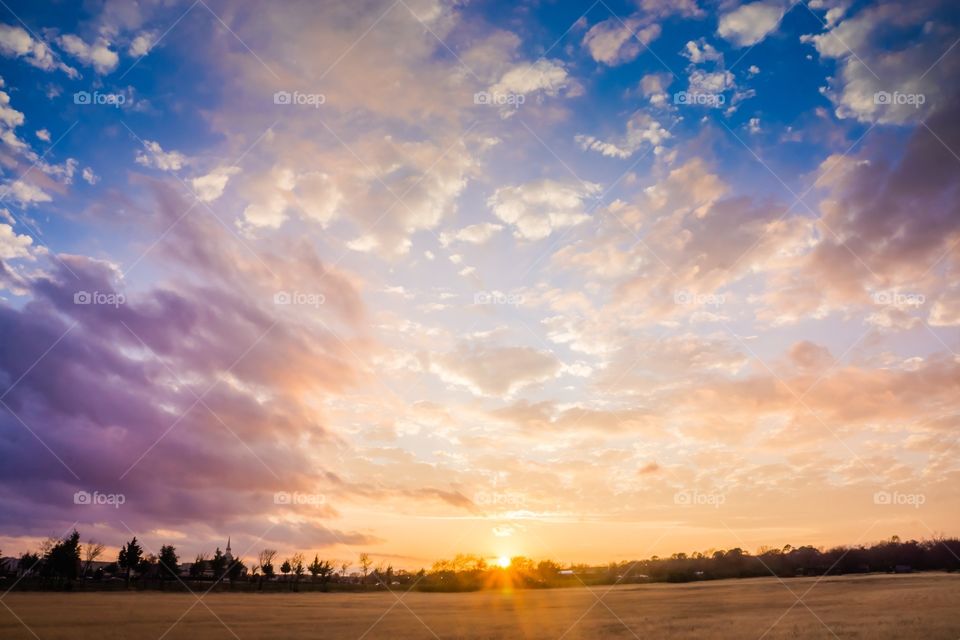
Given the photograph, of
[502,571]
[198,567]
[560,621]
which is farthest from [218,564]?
[560,621]

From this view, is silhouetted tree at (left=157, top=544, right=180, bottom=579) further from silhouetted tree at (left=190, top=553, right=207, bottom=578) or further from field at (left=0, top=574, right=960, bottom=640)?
field at (left=0, top=574, right=960, bottom=640)

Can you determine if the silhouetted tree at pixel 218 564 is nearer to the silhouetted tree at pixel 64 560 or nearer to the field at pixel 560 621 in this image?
the silhouetted tree at pixel 64 560

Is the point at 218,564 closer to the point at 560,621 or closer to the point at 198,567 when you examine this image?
the point at 198,567

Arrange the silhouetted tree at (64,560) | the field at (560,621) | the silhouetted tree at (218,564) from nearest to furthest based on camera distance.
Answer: the field at (560,621)
the silhouetted tree at (64,560)
the silhouetted tree at (218,564)

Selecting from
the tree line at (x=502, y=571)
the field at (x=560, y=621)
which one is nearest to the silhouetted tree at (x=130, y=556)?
the tree line at (x=502, y=571)

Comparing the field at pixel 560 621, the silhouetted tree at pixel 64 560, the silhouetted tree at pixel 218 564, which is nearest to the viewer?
the field at pixel 560 621

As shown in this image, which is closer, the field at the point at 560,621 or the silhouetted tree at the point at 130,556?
the field at the point at 560,621

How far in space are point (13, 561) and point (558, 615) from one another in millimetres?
210369

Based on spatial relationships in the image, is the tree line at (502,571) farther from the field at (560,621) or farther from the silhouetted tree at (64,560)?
the field at (560,621)

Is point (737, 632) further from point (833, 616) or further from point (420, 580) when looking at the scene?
point (420, 580)

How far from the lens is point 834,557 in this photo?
16688 cm

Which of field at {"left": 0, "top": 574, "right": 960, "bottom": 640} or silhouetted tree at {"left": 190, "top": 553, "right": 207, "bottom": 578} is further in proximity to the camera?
silhouetted tree at {"left": 190, "top": 553, "right": 207, "bottom": 578}

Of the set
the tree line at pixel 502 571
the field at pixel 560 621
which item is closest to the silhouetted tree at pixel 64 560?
the tree line at pixel 502 571

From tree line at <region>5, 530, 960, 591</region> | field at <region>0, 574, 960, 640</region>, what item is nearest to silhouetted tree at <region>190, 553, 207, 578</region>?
tree line at <region>5, 530, 960, 591</region>
